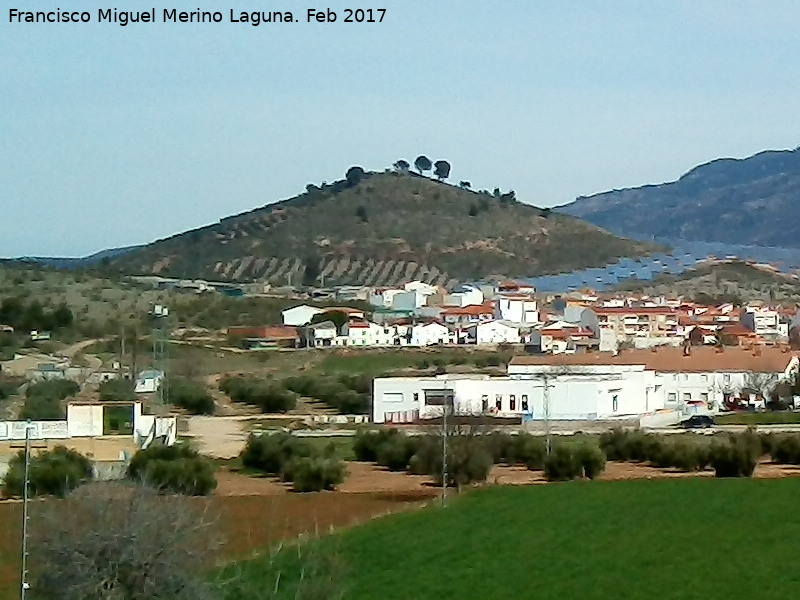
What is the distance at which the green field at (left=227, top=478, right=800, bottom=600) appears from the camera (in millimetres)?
16766

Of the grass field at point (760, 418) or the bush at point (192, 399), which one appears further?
the bush at point (192, 399)

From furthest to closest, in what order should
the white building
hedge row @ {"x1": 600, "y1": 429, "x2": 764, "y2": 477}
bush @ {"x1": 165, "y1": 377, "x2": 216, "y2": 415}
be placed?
bush @ {"x1": 165, "y1": 377, "x2": 216, "y2": 415}, the white building, hedge row @ {"x1": 600, "y1": 429, "x2": 764, "y2": 477}

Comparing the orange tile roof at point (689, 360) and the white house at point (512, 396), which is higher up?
the orange tile roof at point (689, 360)

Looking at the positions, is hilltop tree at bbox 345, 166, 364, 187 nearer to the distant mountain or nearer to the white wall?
the distant mountain

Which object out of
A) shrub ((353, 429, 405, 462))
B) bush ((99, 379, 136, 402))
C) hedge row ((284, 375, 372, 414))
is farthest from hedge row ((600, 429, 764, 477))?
bush ((99, 379, 136, 402))

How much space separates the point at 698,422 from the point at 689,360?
793cm

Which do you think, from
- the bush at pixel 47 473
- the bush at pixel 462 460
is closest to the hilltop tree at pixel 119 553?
the bush at pixel 47 473

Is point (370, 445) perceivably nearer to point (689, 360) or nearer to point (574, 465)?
point (574, 465)

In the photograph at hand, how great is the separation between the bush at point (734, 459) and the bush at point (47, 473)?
1237 centimetres

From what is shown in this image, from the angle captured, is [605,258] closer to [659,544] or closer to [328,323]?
[328,323]

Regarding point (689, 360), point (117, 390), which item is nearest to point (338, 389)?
point (117, 390)

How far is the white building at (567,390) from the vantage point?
40938 millimetres

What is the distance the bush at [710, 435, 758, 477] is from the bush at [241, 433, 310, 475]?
8.66 m

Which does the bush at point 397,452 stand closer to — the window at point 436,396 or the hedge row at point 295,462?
the hedge row at point 295,462
